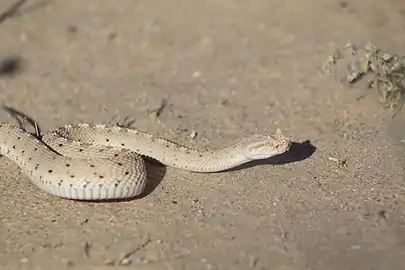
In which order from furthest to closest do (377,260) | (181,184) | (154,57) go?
(154,57), (181,184), (377,260)

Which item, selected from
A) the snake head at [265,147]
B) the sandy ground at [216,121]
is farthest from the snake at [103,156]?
the sandy ground at [216,121]

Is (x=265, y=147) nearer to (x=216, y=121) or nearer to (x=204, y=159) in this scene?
(x=204, y=159)

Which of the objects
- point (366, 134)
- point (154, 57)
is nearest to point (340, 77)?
point (366, 134)

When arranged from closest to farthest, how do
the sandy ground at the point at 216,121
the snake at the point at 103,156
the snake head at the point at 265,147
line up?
the sandy ground at the point at 216,121 → the snake at the point at 103,156 → the snake head at the point at 265,147

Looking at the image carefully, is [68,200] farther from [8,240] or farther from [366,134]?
[366,134]

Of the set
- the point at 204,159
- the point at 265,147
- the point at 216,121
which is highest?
the point at 265,147

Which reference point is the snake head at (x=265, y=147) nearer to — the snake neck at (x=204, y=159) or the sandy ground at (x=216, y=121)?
the snake neck at (x=204, y=159)

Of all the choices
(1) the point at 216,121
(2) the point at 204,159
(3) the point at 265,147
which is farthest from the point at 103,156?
(1) the point at 216,121
